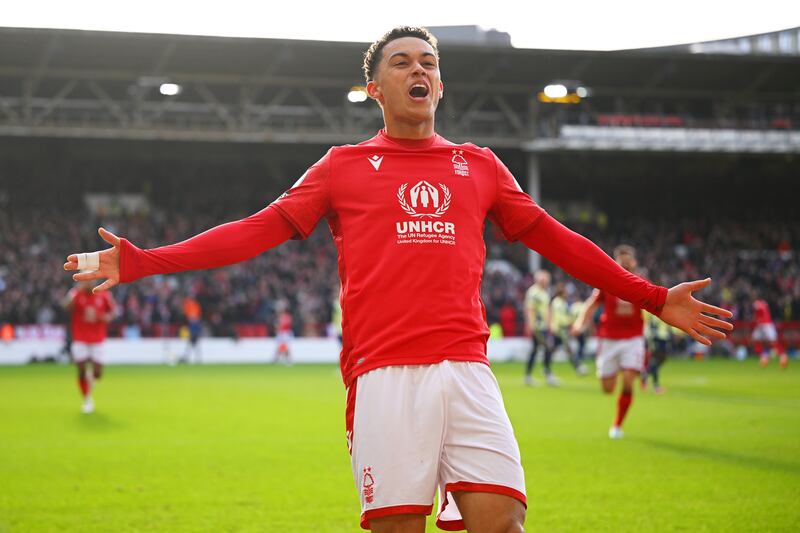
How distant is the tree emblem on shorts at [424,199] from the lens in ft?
13.0

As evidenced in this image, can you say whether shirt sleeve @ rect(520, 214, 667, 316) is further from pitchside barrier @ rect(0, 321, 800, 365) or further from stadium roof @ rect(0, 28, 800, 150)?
stadium roof @ rect(0, 28, 800, 150)

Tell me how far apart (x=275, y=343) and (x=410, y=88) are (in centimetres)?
3031

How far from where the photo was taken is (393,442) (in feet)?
12.4

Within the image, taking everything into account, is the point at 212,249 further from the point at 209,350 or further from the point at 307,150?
the point at 307,150

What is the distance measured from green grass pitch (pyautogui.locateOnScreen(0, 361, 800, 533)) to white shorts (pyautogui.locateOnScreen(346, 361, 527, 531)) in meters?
3.78

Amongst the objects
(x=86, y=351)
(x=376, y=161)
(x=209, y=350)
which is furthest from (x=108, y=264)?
(x=209, y=350)

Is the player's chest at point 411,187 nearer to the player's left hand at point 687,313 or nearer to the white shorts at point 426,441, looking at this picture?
the white shorts at point 426,441

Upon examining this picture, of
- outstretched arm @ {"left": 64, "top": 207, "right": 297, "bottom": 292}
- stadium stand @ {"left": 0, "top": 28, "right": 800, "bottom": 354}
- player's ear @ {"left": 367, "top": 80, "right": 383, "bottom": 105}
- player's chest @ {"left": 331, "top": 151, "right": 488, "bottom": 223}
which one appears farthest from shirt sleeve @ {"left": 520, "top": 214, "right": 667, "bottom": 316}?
stadium stand @ {"left": 0, "top": 28, "right": 800, "bottom": 354}

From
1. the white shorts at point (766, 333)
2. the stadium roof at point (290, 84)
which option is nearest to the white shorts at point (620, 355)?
the white shorts at point (766, 333)

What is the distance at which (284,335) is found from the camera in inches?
1257

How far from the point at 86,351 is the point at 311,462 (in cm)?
663

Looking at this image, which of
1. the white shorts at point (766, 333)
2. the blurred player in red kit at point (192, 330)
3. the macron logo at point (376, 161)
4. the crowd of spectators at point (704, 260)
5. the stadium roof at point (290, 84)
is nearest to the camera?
the macron logo at point (376, 161)

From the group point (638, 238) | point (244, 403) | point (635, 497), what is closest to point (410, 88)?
point (635, 497)

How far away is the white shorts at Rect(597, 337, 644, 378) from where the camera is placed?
13.0 meters
